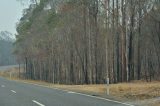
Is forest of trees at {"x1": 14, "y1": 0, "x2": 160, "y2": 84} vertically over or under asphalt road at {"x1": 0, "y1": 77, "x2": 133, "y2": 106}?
over

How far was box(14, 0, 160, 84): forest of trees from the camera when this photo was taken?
51.0 m

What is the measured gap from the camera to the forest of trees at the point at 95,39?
167ft

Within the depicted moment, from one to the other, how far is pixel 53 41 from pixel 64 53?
2.81 metres

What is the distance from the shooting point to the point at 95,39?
60.1 metres

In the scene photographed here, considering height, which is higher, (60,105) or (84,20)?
(84,20)

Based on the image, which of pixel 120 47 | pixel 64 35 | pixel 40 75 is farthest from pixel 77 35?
pixel 40 75

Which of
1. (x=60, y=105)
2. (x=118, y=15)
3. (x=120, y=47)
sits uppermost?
(x=118, y=15)

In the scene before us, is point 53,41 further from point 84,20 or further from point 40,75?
point 40,75

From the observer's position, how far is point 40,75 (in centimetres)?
9106

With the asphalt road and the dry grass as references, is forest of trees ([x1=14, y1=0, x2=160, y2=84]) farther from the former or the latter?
the asphalt road

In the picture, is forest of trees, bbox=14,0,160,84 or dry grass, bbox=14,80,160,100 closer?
dry grass, bbox=14,80,160,100

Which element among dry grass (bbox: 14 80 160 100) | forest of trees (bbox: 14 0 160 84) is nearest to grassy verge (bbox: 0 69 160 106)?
dry grass (bbox: 14 80 160 100)

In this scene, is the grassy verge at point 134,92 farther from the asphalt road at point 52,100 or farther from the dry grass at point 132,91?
the asphalt road at point 52,100

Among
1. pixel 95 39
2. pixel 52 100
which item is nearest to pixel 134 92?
pixel 52 100
